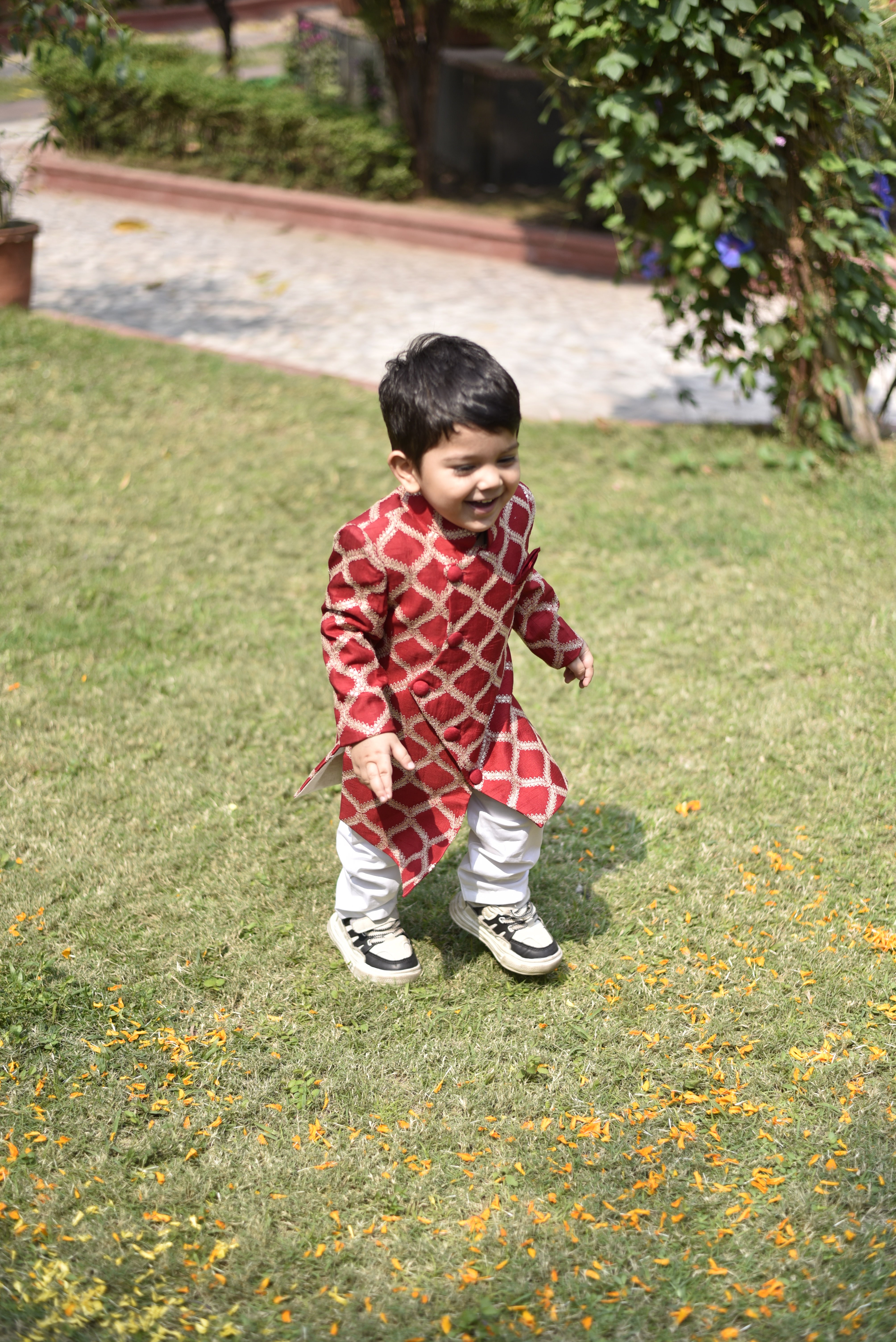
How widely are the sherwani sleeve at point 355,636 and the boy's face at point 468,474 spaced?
166 millimetres

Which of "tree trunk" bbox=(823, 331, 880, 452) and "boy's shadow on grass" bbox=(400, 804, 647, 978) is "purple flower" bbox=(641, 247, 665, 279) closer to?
"tree trunk" bbox=(823, 331, 880, 452)

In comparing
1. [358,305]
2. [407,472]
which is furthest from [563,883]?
[358,305]

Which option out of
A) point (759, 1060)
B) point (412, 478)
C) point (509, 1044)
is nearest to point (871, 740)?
point (759, 1060)

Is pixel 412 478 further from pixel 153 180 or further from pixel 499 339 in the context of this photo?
pixel 153 180

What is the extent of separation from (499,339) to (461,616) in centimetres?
604

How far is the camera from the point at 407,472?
247cm

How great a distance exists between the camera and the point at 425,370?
2371mm

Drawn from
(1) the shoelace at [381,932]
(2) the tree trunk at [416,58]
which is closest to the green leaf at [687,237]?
(1) the shoelace at [381,932]

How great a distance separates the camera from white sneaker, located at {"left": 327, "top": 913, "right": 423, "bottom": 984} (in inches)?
116

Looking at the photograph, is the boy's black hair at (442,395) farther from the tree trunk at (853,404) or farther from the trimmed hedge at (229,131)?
the trimmed hedge at (229,131)

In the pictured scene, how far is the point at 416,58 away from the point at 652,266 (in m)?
6.16

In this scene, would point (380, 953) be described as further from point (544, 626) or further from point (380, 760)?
point (544, 626)

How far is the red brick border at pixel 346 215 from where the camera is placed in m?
10.5

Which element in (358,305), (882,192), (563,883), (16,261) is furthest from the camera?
(358,305)
